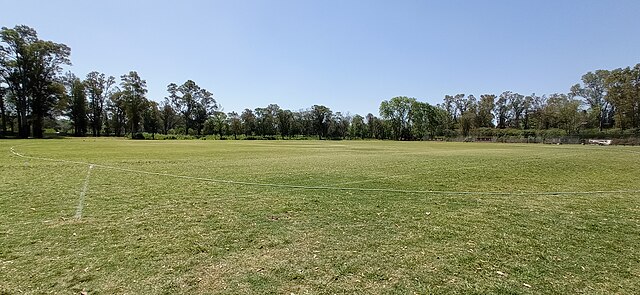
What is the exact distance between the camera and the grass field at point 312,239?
11.8ft

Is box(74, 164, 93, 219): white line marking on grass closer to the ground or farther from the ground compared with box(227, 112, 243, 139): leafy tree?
closer to the ground

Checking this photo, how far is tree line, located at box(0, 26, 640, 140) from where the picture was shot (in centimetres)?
5869

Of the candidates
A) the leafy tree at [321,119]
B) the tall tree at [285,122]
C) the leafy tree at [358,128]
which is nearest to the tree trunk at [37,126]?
the tall tree at [285,122]

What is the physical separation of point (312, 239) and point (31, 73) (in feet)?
242

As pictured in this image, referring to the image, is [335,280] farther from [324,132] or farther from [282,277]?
[324,132]

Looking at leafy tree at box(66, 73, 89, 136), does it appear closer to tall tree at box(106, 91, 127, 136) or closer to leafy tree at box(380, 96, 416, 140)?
tall tree at box(106, 91, 127, 136)

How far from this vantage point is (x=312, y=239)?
16.6 ft

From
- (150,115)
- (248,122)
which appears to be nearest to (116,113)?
(150,115)

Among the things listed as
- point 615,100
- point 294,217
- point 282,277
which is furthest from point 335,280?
point 615,100

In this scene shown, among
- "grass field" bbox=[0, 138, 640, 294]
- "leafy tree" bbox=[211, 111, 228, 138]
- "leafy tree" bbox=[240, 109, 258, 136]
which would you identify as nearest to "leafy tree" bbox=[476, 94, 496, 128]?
"leafy tree" bbox=[240, 109, 258, 136]

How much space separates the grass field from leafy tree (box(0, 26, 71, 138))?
64134 millimetres

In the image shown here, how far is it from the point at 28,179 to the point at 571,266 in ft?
45.6

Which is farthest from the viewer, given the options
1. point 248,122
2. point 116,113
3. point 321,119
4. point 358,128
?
point 358,128

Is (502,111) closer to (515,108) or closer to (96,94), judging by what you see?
(515,108)
